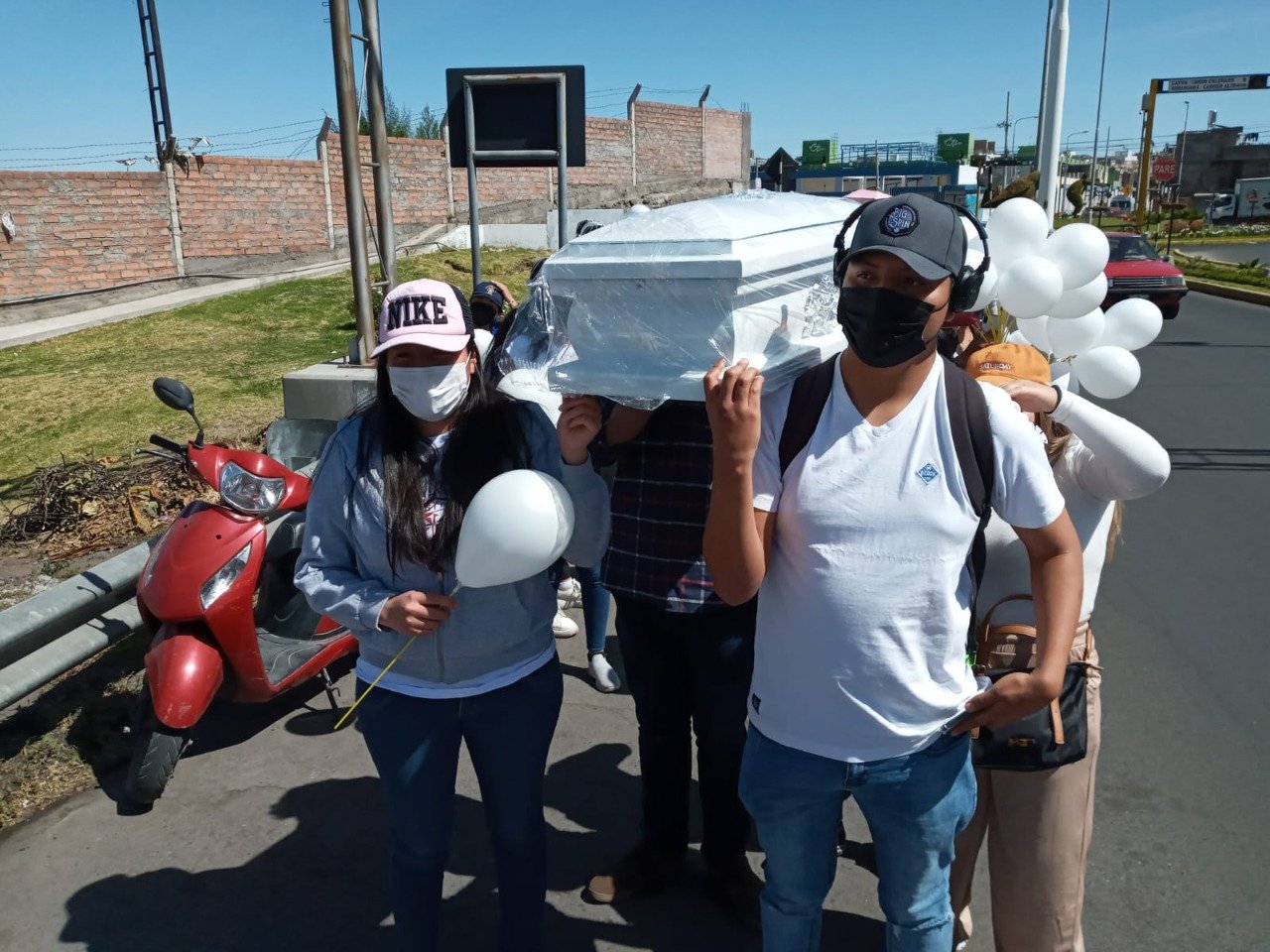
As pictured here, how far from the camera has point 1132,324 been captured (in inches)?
111

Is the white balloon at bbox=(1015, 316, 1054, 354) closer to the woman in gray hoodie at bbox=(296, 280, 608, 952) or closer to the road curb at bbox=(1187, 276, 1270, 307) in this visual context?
the woman in gray hoodie at bbox=(296, 280, 608, 952)

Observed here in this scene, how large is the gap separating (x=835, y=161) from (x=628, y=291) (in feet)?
173

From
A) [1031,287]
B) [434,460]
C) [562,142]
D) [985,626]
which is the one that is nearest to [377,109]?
[562,142]

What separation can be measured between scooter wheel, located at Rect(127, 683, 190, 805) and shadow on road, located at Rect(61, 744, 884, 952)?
27cm

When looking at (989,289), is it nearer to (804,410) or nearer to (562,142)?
(804,410)

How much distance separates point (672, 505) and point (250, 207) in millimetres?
19346

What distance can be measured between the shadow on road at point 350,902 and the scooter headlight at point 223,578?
0.78 meters

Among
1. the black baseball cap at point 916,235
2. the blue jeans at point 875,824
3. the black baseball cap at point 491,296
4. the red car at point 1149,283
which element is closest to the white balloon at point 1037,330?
the black baseball cap at point 916,235

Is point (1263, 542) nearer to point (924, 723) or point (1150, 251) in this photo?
point (924, 723)

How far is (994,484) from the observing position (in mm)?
1808

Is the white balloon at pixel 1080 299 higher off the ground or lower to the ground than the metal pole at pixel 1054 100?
lower

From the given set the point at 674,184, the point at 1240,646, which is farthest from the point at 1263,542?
the point at 674,184

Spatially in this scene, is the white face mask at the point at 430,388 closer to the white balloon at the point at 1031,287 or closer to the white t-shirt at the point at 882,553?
the white t-shirt at the point at 882,553

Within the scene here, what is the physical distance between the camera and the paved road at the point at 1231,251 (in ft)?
99.4
